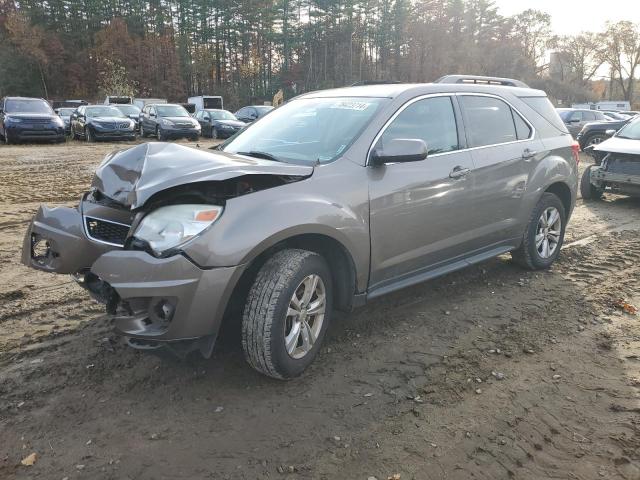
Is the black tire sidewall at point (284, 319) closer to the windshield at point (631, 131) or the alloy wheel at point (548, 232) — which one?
the alloy wheel at point (548, 232)

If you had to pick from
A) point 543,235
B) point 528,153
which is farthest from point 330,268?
point 543,235

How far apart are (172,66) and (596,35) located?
51.8 metres

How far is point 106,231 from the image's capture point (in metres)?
3.32

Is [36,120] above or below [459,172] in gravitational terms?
above

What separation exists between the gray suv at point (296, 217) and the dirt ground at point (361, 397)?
36 cm

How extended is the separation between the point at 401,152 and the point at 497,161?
1.45 meters

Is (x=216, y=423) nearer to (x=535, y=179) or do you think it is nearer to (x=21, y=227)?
(x=535, y=179)

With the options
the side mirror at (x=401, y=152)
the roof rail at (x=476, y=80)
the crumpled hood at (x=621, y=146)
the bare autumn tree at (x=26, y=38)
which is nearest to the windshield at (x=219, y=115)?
the crumpled hood at (x=621, y=146)

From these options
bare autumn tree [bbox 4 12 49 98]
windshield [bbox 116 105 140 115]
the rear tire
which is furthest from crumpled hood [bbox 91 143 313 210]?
bare autumn tree [bbox 4 12 49 98]

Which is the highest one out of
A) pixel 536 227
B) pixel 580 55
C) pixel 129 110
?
pixel 580 55

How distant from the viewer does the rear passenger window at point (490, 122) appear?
14.3 ft

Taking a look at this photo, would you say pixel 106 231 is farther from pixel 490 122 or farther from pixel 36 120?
pixel 36 120

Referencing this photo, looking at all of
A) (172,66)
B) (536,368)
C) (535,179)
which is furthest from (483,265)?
(172,66)

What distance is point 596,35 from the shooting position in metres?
63.6
